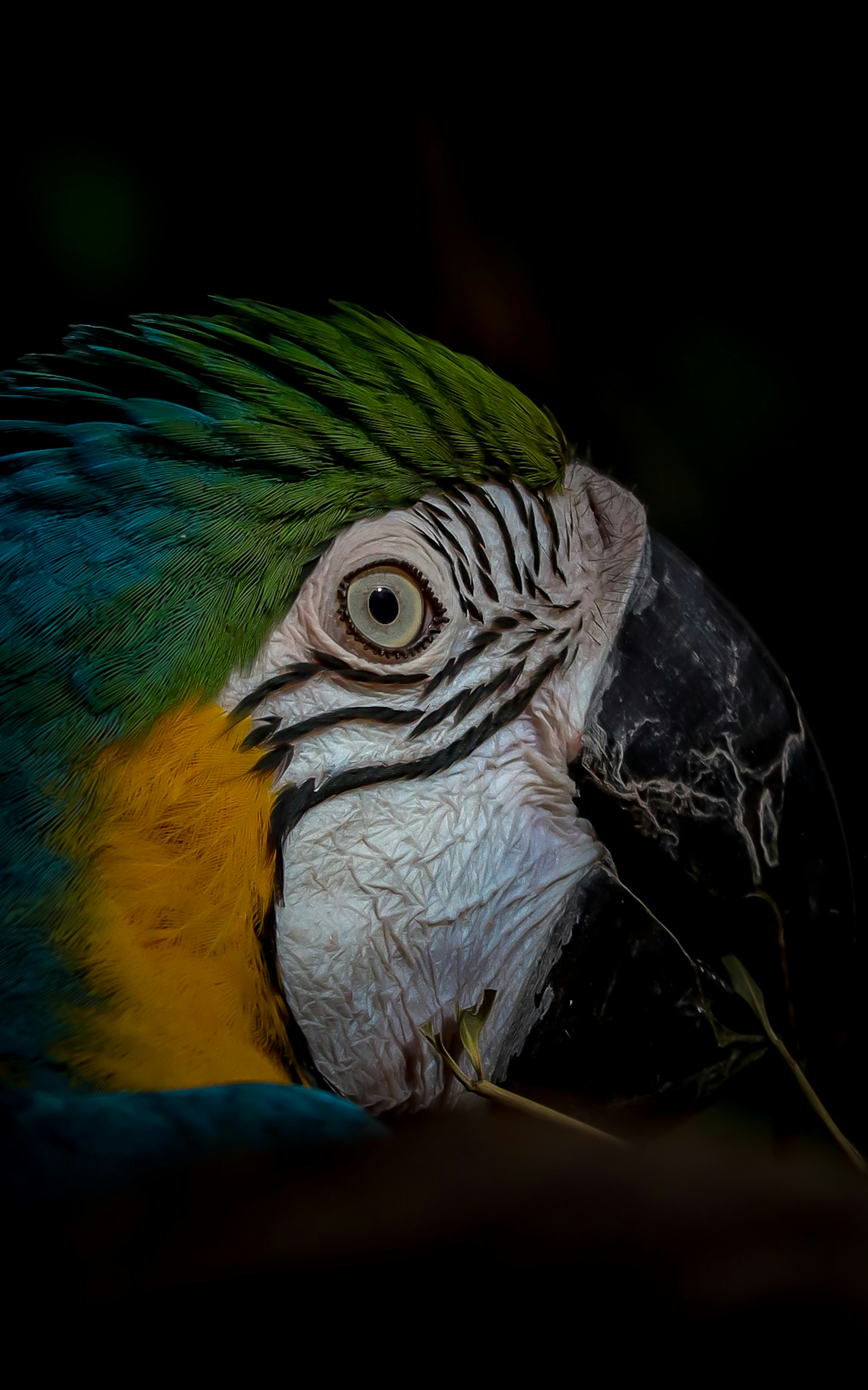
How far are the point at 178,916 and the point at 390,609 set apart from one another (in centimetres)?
34

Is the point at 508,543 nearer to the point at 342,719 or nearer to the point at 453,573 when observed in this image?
the point at 453,573

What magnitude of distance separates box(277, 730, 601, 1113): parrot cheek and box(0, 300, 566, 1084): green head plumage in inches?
7.5

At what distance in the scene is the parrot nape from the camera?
73 cm

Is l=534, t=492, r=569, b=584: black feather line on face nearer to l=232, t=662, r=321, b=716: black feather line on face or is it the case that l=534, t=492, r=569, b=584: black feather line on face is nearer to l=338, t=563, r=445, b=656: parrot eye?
l=338, t=563, r=445, b=656: parrot eye

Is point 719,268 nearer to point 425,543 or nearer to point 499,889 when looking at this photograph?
point 425,543

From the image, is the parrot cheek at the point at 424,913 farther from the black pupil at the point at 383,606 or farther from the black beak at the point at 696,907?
the black pupil at the point at 383,606

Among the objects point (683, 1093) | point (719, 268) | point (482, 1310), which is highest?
point (719, 268)

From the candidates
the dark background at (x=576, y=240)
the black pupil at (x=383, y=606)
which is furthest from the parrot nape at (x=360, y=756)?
the dark background at (x=576, y=240)

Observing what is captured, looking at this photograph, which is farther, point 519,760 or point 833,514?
point 833,514

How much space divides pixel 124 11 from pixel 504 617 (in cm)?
116

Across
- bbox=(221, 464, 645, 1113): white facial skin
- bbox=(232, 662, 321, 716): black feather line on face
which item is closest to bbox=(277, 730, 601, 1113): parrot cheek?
bbox=(221, 464, 645, 1113): white facial skin

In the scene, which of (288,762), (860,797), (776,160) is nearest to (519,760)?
(288,762)

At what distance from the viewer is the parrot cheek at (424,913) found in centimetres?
82

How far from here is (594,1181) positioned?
0.98 ft
